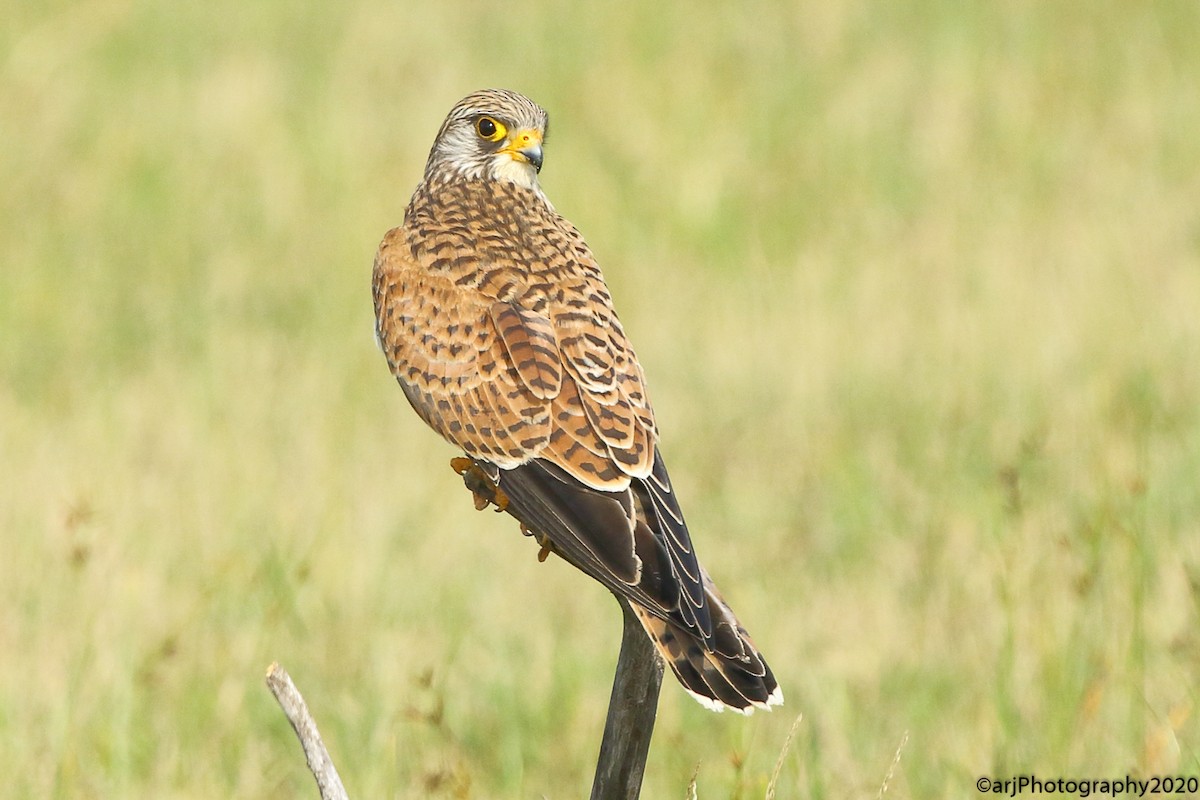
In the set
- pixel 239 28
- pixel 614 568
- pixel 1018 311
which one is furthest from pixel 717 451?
pixel 239 28

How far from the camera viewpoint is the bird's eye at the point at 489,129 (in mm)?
4109

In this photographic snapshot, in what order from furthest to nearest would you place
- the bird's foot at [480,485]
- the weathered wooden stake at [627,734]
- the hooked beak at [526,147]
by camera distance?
the hooked beak at [526,147], the bird's foot at [480,485], the weathered wooden stake at [627,734]

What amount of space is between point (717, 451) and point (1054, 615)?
97.1 inches

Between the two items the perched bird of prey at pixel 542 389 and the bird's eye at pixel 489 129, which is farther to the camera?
the bird's eye at pixel 489 129

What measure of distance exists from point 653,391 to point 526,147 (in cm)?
377

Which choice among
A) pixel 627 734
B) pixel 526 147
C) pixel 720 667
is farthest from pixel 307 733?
pixel 526 147

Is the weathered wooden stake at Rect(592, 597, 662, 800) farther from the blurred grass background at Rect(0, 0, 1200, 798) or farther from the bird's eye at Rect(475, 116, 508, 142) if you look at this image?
the bird's eye at Rect(475, 116, 508, 142)

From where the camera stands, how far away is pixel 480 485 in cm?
338

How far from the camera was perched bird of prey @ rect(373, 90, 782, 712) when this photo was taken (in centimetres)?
280

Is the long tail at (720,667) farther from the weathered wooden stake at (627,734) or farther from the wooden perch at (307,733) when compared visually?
Result: the wooden perch at (307,733)

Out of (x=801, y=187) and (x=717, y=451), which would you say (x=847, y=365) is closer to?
(x=717, y=451)

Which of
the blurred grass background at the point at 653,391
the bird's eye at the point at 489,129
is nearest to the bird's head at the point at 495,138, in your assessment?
the bird's eye at the point at 489,129

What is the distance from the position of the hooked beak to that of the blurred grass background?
3.62 ft

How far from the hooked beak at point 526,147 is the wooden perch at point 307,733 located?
174 cm
